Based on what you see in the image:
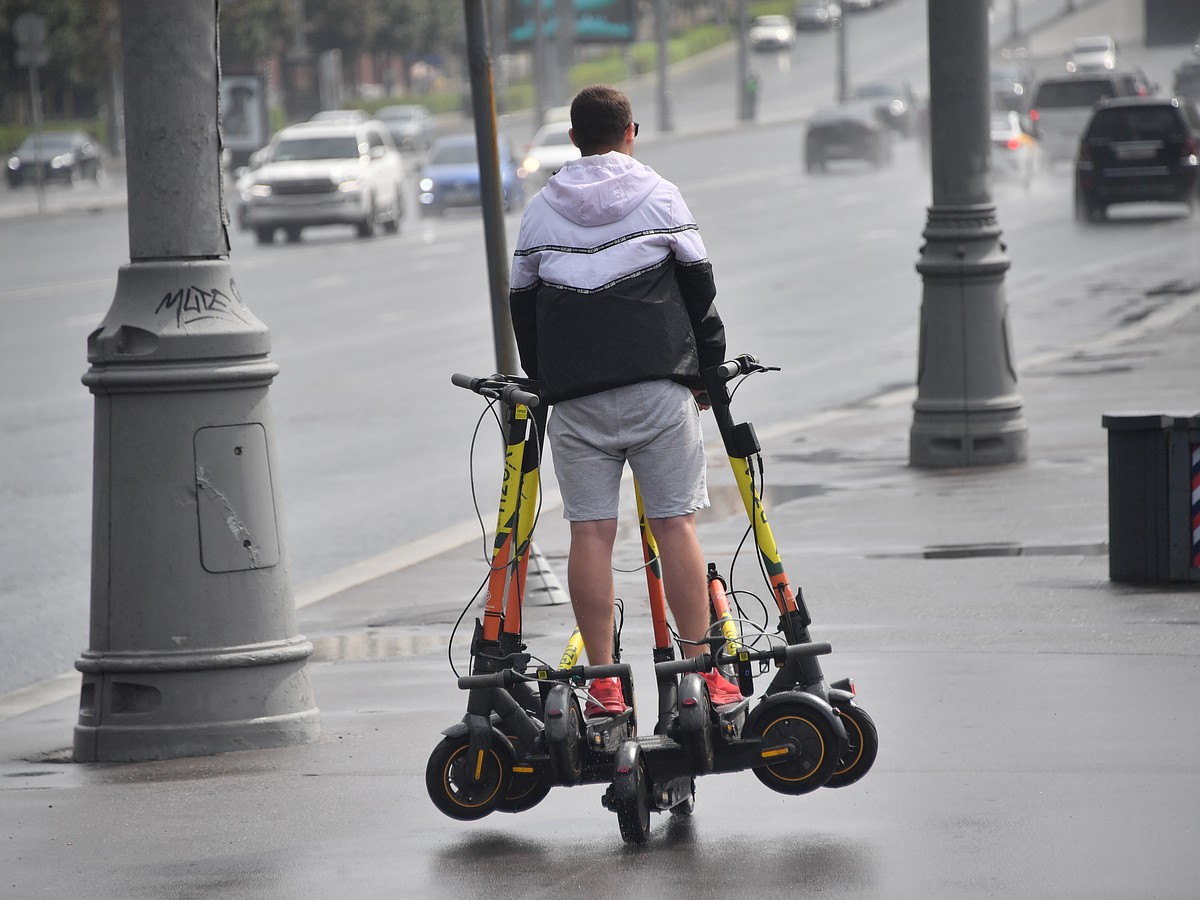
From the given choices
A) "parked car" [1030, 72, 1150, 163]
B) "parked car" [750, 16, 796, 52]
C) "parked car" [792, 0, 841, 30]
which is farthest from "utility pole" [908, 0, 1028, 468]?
"parked car" [792, 0, 841, 30]

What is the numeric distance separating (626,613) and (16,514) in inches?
198

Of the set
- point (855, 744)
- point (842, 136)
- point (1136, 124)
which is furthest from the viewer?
point (842, 136)

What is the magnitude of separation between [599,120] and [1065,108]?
126ft

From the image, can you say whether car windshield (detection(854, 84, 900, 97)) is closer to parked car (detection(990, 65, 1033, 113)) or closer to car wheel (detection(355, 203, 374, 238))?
parked car (detection(990, 65, 1033, 113))

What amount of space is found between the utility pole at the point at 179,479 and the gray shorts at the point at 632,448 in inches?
57.4

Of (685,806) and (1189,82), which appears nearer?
(685,806)

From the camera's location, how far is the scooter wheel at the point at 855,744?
509 cm

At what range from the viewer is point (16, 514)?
11.8 meters

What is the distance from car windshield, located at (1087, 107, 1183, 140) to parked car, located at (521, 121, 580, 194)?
14.0 m

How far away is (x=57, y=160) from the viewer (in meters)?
59.2

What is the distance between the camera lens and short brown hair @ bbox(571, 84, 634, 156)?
5133mm

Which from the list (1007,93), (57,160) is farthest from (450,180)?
(1007,93)

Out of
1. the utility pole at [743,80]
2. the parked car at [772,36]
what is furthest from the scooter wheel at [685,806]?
the parked car at [772,36]

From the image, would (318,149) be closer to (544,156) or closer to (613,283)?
(544,156)
